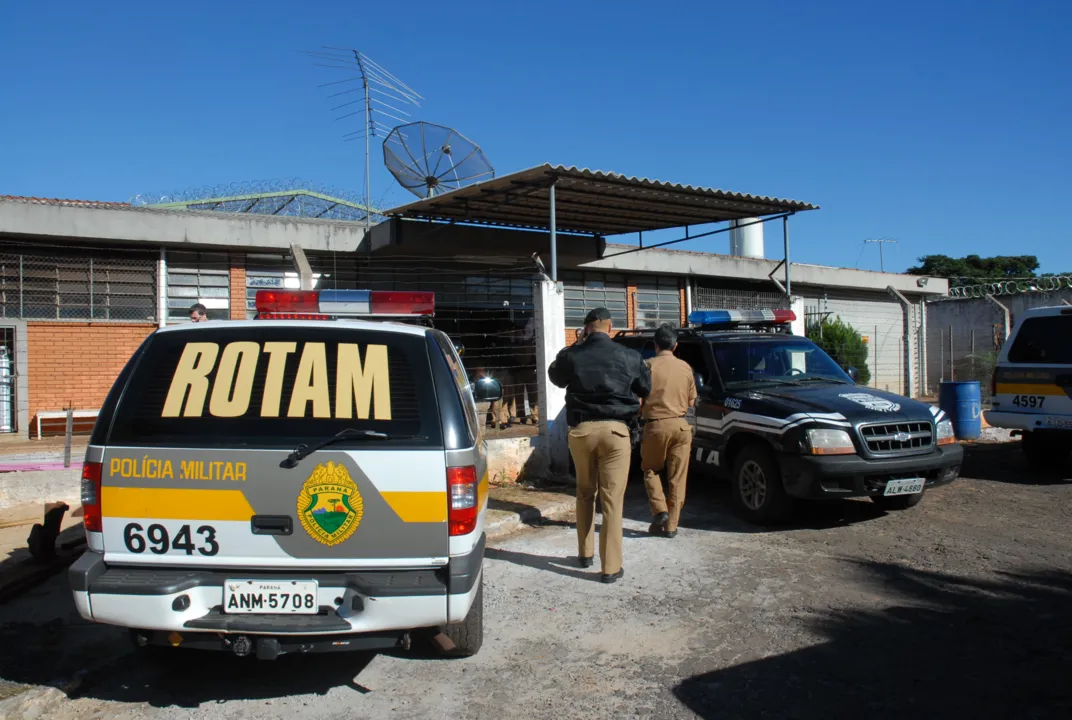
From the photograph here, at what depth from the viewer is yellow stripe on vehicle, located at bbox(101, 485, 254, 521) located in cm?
348

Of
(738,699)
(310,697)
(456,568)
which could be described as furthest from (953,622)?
(310,697)

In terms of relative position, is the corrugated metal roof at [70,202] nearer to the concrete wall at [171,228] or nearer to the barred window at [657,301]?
the concrete wall at [171,228]

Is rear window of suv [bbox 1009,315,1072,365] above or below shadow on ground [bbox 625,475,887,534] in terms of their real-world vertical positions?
above

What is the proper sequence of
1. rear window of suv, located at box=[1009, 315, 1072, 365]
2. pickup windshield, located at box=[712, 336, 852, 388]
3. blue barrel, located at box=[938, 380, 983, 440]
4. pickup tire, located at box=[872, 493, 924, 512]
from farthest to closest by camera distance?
1. blue barrel, located at box=[938, 380, 983, 440]
2. rear window of suv, located at box=[1009, 315, 1072, 365]
3. pickup windshield, located at box=[712, 336, 852, 388]
4. pickup tire, located at box=[872, 493, 924, 512]

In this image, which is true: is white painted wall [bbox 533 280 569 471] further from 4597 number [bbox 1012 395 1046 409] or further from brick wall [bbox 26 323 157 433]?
brick wall [bbox 26 323 157 433]

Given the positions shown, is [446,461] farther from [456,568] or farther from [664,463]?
[664,463]

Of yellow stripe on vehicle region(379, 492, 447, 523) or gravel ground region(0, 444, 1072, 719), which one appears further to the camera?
gravel ground region(0, 444, 1072, 719)

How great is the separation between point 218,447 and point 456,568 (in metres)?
1.16

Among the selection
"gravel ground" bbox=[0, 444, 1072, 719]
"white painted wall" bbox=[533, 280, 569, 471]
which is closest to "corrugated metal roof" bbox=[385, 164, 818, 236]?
"white painted wall" bbox=[533, 280, 569, 471]

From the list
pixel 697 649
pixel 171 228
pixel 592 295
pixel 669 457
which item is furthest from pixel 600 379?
pixel 592 295

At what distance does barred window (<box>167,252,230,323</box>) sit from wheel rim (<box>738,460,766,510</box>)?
8708 mm

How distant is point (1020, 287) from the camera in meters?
23.2

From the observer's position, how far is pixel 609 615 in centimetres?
493

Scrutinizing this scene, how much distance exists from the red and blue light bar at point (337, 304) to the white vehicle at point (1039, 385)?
270 inches
